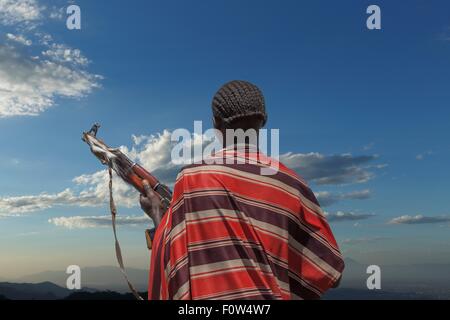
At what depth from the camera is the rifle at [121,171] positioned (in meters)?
6.63

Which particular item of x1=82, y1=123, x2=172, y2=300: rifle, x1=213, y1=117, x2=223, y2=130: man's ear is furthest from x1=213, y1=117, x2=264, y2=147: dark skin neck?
x1=82, y1=123, x2=172, y2=300: rifle

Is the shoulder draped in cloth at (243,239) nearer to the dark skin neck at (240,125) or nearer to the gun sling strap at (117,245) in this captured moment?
the dark skin neck at (240,125)

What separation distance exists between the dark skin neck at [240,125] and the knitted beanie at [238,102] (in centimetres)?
3

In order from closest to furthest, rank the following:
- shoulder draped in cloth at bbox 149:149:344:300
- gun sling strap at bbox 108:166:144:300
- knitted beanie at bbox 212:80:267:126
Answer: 1. shoulder draped in cloth at bbox 149:149:344:300
2. knitted beanie at bbox 212:80:267:126
3. gun sling strap at bbox 108:166:144:300

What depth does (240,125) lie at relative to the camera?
12.8 feet

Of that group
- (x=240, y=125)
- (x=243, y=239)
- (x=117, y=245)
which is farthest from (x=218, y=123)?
(x=117, y=245)

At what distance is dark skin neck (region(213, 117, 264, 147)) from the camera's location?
391cm

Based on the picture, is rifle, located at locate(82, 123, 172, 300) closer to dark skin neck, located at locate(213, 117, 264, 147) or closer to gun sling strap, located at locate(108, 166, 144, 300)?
gun sling strap, located at locate(108, 166, 144, 300)

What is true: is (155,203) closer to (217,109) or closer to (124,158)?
(217,109)

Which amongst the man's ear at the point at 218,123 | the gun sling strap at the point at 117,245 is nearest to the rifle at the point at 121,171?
the gun sling strap at the point at 117,245

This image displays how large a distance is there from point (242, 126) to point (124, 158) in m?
4.90

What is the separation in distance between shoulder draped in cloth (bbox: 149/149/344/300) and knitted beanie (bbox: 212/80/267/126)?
316 millimetres
